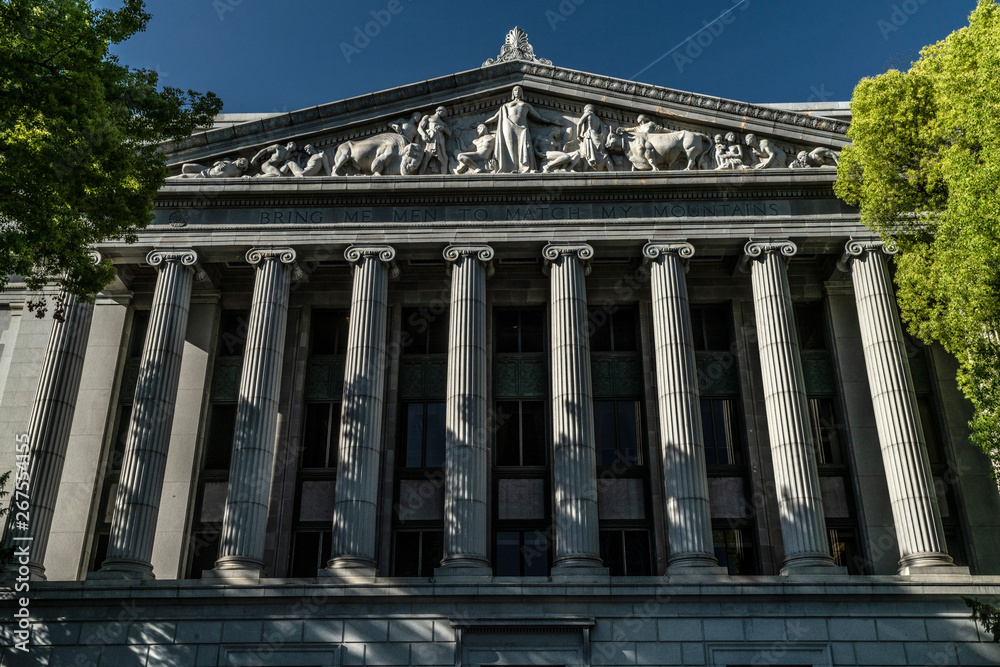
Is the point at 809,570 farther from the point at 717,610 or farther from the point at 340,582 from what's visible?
the point at 340,582

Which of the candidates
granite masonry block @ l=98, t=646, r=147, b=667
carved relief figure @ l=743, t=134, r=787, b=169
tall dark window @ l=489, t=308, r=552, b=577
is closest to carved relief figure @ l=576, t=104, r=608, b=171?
carved relief figure @ l=743, t=134, r=787, b=169

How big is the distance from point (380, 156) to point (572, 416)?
35.7ft

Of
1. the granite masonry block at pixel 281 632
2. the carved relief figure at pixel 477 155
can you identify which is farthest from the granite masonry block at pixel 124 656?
the carved relief figure at pixel 477 155

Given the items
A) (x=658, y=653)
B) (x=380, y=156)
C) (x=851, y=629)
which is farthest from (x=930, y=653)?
(x=380, y=156)

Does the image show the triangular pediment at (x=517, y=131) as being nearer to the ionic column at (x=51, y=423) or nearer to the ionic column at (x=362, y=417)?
the ionic column at (x=362, y=417)

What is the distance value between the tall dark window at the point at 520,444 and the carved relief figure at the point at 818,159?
9974 mm

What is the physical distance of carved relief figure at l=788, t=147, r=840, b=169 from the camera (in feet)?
94.9

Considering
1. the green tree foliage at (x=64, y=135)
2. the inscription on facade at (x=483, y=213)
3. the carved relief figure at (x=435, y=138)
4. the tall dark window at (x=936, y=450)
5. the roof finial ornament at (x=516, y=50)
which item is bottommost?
the tall dark window at (x=936, y=450)

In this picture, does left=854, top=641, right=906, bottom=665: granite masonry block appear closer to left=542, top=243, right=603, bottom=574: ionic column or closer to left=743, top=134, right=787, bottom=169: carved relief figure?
left=542, top=243, right=603, bottom=574: ionic column

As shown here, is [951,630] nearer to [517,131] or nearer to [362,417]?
[362,417]

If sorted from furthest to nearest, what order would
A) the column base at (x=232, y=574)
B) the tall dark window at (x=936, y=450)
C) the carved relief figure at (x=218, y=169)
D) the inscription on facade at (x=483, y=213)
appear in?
1. the carved relief figure at (x=218, y=169)
2. the inscription on facade at (x=483, y=213)
3. the tall dark window at (x=936, y=450)
4. the column base at (x=232, y=574)

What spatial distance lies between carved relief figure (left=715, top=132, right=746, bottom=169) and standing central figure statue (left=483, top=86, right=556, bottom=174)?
5.71 metres

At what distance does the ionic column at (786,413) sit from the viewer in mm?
24141

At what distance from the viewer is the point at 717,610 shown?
75.8ft
